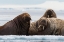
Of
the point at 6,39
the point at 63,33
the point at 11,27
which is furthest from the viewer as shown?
the point at 11,27

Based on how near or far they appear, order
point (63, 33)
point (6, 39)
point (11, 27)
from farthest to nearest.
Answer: point (11, 27) → point (63, 33) → point (6, 39)

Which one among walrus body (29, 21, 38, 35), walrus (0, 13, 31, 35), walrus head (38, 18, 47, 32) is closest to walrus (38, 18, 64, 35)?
walrus head (38, 18, 47, 32)

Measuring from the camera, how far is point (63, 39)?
7.53m

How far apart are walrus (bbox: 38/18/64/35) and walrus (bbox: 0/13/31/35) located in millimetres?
506

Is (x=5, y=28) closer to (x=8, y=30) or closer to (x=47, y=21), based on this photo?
(x=8, y=30)

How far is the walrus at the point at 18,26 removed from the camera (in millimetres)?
9606

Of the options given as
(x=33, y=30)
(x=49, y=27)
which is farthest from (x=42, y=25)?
(x=33, y=30)

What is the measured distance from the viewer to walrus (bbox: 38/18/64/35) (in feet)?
31.5

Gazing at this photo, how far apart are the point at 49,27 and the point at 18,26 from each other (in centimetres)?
114

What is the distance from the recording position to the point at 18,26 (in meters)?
9.94

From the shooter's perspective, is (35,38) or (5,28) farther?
(5,28)

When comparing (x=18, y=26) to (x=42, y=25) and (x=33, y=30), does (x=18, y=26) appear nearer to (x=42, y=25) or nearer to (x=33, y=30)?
(x=33, y=30)

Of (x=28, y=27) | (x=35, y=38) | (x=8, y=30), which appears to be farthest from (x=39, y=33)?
(x=35, y=38)

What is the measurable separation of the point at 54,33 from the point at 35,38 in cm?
235
